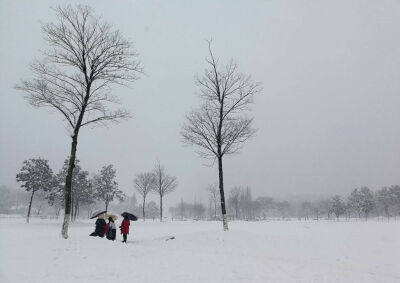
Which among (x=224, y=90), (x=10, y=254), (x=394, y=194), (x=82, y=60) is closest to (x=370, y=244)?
(x=224, y=90)

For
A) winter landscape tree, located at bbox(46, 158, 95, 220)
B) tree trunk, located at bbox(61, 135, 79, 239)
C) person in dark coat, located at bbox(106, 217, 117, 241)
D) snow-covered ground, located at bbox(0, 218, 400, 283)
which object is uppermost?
winter landscape tree, located at bbox(46, 158, 95, 220)

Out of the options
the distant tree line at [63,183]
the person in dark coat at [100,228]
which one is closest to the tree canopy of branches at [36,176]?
the distant tree line at [63,183]

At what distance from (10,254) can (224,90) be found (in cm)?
1791

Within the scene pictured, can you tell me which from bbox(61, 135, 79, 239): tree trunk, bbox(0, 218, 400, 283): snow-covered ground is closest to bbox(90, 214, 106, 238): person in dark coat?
bbox(61, 135, 79, 239): tree trunk

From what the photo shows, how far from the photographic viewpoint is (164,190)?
6047cm

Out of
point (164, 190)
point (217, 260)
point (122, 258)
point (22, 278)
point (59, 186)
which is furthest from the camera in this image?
point (164, 190)

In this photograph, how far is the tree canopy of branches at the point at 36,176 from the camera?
164 ft

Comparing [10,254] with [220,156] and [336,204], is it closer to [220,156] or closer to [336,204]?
[220,156]

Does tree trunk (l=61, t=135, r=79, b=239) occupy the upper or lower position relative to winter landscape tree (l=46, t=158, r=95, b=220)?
lower

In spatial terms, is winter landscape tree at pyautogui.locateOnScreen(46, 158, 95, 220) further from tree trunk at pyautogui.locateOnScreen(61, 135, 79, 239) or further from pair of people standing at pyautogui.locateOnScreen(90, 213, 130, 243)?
tree trunk at pyautogui.locateOnScreen(61, 135, 79, 239)

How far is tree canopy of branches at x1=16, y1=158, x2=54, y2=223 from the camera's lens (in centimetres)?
5012

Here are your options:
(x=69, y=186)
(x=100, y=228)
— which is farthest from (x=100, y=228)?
(x=69, y=186)

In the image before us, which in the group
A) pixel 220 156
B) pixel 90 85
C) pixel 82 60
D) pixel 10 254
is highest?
pixel 82 60

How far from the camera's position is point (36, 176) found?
5069 centimetres
